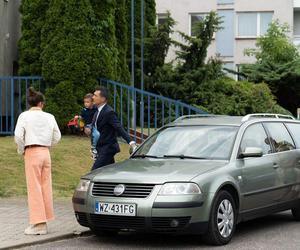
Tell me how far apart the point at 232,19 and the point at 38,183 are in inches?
1213

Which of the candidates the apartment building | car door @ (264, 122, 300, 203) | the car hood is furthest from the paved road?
the apartment building

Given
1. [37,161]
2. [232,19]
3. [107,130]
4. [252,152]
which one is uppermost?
[232,19]

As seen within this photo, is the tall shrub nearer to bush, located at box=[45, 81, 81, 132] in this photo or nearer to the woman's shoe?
bush, located at box=[45, 81, 81, 132]

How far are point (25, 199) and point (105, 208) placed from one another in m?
3.90

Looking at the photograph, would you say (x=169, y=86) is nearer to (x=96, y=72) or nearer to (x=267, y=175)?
(x=96, y=72)

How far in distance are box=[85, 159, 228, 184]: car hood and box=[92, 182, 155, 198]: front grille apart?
2.2 inches

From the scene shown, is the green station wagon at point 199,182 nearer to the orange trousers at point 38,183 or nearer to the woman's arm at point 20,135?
the orange trousers at point 38,183

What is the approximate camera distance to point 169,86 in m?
22.3

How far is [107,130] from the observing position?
32.2ft

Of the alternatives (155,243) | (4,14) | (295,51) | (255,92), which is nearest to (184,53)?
(255,92)

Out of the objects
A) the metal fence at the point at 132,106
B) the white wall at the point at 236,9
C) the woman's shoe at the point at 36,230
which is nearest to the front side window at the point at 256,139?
the woman's shoe at the point at 36,230

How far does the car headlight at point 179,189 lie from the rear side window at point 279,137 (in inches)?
92.8

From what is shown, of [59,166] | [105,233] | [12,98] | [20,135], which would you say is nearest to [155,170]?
[105,233]

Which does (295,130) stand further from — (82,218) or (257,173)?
(82,218)
